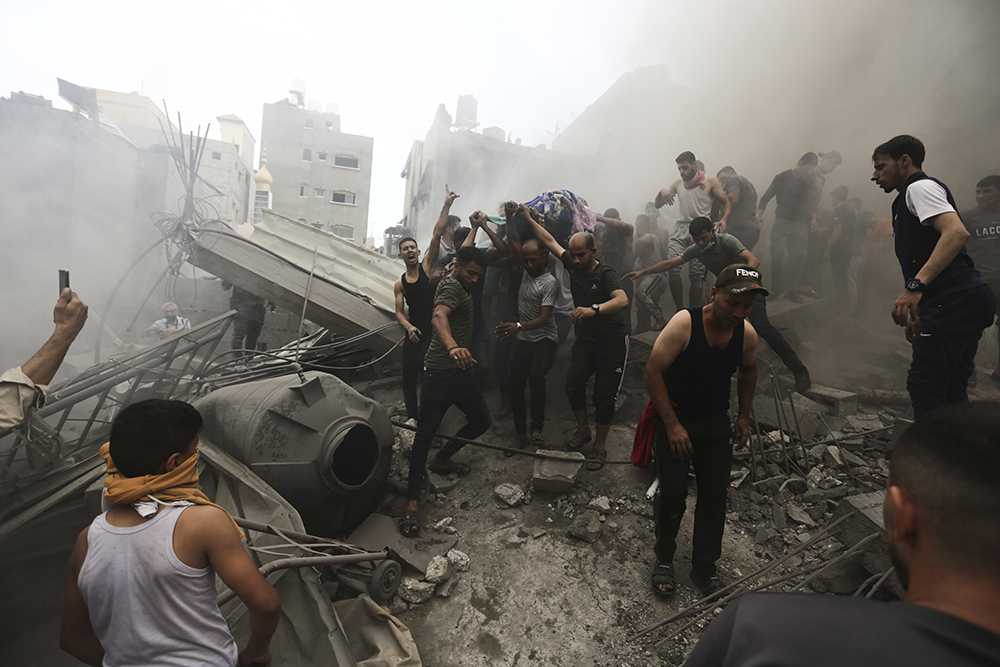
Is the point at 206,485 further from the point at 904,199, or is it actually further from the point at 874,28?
the point at 874,28

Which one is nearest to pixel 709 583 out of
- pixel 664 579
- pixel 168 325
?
pixel 664 579

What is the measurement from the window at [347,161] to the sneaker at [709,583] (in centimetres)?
3330

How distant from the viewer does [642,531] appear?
3.21 meters

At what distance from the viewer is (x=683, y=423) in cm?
254

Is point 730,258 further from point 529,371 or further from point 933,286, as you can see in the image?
point 529,371

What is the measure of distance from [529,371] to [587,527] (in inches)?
58.8

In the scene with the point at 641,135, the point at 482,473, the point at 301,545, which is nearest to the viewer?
the point at 301,545

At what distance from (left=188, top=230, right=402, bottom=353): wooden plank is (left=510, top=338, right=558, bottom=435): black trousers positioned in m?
2.19

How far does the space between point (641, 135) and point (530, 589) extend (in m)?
15.0

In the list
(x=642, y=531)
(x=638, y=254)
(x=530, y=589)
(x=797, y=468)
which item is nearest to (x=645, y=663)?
(x=530, y=589)

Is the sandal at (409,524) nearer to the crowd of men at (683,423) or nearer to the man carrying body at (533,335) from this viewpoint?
the crowd of men at (683,423)

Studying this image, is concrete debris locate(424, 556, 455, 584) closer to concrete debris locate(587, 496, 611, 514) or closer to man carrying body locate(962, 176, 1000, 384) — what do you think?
concrete debris locate(587, 496, 611, 514)

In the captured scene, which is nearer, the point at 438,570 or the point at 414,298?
the point at 438,570

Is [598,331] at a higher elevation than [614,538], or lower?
higher
